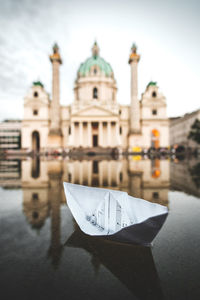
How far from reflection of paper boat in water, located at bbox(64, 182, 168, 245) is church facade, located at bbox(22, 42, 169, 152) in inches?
1752

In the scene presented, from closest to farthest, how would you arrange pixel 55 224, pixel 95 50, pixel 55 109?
pixel 55 224, pixel 55 109, pixel 95 50

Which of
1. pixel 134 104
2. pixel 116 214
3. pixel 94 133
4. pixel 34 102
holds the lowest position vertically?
Answer: pixel 116 214

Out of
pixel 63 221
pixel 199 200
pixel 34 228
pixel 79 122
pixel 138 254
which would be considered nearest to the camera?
pixel 138 254

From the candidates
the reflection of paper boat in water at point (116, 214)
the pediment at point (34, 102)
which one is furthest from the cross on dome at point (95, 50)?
the reflection of paper boat in water at point (116, 214)

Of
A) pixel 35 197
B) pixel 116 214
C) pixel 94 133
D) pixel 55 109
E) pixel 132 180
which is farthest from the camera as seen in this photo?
pixel 94 133

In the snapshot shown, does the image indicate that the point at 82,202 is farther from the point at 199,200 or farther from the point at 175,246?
the point at 199,200

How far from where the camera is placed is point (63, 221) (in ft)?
13.4

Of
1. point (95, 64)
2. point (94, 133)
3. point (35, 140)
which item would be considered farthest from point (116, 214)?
point (95, 64)

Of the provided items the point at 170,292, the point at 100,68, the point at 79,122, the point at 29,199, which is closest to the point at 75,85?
the point at 100,68

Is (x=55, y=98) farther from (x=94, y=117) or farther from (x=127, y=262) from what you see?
(x=127, y=262)

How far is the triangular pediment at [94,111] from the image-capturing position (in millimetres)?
52406

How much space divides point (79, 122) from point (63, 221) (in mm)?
49708

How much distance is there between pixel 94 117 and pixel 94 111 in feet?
5.40

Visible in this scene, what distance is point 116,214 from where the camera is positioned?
2846 millimetres
